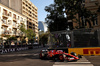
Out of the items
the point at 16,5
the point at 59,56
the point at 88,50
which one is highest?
the point at 16,5

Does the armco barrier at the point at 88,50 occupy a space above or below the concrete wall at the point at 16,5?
below

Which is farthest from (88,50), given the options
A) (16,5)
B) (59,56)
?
(16,5)

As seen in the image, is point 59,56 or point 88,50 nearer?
point 59,56

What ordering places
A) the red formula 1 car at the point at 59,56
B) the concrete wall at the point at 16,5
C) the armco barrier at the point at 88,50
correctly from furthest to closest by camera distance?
the concrete wall at the point at 16,5, the armco barrier at the point at 88,50, the red formula 1 car at the point at 59,56

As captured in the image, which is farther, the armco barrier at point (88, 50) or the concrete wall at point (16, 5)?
the concrete wall at point (16, 5)

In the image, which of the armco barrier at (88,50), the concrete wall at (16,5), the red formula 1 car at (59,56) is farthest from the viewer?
the concrete wall at (16,5)

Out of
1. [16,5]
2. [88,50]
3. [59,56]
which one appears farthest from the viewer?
[16,5]

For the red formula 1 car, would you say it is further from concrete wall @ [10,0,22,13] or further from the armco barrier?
concrete wall @ [10,0,22,13]

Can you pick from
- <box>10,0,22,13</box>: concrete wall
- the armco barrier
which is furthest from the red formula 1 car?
<box>10,0,22,13</box>: concrete wall

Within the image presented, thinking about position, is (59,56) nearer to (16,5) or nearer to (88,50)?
(88,50)

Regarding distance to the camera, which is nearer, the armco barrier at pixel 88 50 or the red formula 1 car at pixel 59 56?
the red formula 1 car at pixel 59 56

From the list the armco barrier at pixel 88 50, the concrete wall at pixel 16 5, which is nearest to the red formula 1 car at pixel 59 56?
the armco barrier at pixel 88 50

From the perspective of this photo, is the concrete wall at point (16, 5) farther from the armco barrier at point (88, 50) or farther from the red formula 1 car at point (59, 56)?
the red formula 1 car at point (59, 56)

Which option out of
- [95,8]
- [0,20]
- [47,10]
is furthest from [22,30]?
[95,8]
